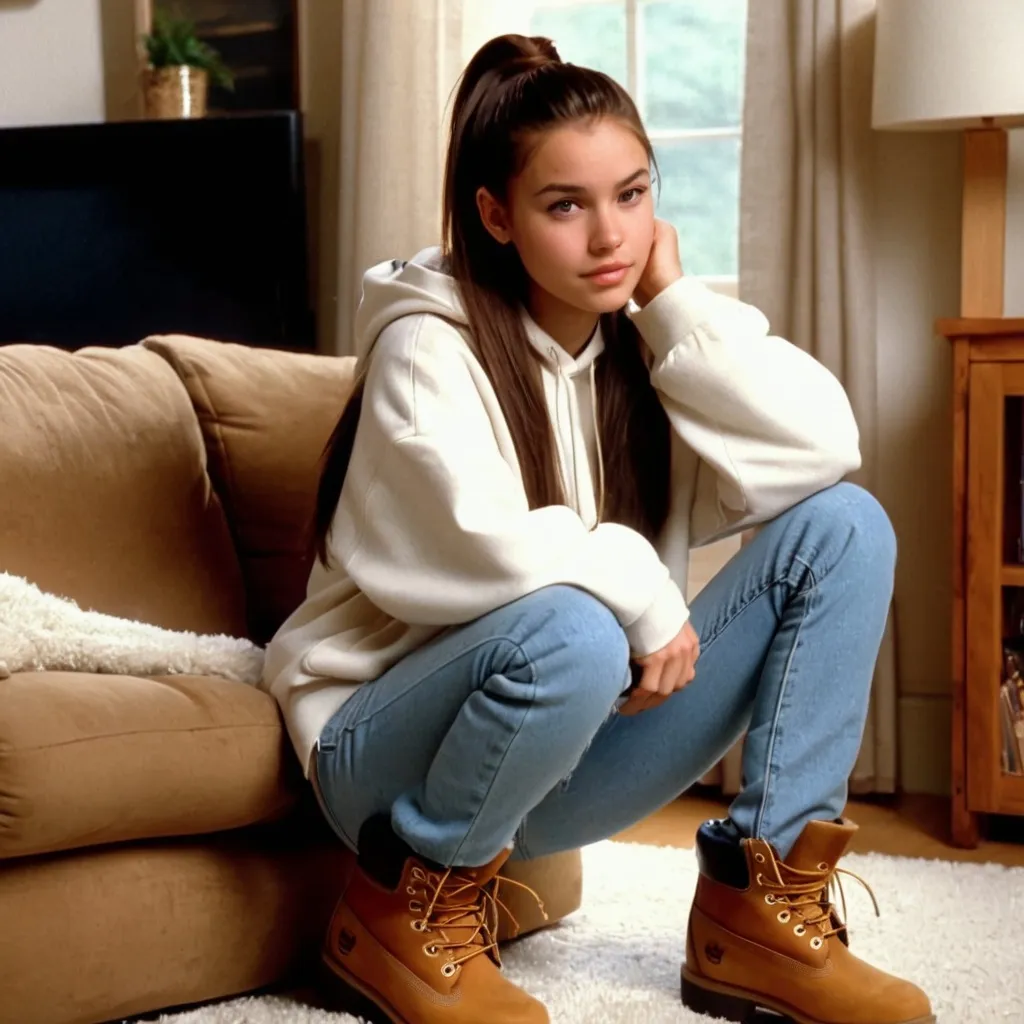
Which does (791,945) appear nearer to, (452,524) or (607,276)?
(452,524)

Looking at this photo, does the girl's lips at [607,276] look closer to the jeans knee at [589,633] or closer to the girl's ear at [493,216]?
the girl's ear at [493,216]

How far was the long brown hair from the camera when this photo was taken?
158cm

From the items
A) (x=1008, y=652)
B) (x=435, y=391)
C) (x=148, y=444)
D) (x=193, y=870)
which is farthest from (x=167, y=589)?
(x=1008, y=652)

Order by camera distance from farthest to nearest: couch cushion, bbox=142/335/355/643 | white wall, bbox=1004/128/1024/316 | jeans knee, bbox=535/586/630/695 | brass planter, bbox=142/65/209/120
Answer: brass planter, bbox=142/65/209/120 → white wall, bbox=1004/128/1024/316 → couch cushion, bbox=142/335/355/643 → jeans knee, bbox=535/586/630/695

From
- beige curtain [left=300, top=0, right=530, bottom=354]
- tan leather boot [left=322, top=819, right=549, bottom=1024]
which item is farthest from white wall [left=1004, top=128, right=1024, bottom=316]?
tan leather boot [left=322, top=819, right=549, bottom=1024]

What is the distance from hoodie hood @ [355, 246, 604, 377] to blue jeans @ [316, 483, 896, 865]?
0.94 ft

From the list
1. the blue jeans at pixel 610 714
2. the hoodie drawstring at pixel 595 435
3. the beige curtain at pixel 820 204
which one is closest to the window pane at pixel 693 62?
the beige curtain at pixel 820 204

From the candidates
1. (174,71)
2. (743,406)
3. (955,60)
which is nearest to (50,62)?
(174,71)

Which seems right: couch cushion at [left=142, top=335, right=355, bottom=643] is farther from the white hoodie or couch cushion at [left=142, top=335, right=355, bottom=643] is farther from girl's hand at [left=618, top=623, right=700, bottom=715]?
girl's hand at [left=618, top=623, right=700, bottom=715]

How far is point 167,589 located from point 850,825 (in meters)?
0.88

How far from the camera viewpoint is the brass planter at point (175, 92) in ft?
10.4

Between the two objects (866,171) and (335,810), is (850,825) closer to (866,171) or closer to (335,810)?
(335,810)

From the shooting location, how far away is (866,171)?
8.93 feet

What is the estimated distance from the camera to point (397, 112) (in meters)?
2.95
